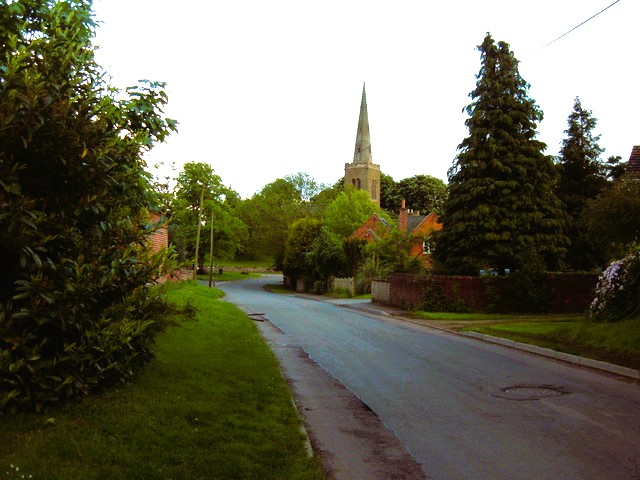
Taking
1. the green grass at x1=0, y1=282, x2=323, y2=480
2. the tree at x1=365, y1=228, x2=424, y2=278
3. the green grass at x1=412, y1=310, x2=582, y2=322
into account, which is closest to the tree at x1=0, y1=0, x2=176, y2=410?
the green grass at x1=0, y1=282, x2=323, y2=480

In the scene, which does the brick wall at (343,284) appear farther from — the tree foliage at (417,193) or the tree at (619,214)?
the tree foliage at (417,193)

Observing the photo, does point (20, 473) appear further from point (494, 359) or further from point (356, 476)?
point (494, 359)

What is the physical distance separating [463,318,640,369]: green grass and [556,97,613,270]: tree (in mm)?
16764

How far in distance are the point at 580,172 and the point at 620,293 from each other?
19.5 metres

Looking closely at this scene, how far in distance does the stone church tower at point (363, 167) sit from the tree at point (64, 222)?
90.6 meters

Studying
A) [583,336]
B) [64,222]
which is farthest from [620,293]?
[64,222]

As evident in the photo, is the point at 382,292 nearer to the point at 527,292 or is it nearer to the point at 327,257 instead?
the point at 527,292

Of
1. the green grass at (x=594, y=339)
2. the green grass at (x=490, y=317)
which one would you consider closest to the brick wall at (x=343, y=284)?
the green grass at (x=490, y=317)

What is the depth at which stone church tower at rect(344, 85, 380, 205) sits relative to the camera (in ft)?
326

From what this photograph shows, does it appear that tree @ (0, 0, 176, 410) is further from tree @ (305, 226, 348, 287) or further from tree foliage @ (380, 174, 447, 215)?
tree foliage @ (380, 174, 447, 215)

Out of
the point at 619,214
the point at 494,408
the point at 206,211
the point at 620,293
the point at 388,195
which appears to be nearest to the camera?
the point at 494,408

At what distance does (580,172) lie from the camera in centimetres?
3353

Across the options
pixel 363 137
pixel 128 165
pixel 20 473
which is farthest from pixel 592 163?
pixel 363 137

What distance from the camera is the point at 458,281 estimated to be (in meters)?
26.1
